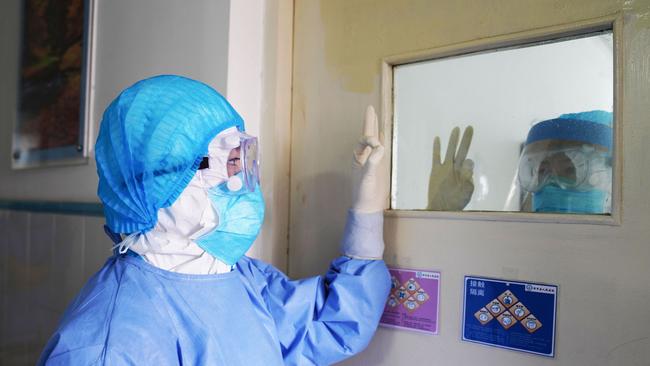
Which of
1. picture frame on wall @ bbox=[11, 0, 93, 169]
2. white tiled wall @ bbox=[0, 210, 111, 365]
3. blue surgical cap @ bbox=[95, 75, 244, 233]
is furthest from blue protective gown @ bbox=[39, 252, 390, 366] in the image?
picture frame on wall @ bbox=[11, 0, 93, 169]

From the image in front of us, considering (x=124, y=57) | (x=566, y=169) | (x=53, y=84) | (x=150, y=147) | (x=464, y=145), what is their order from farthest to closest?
(x=53, y=84) → (x=124, y=57) → (x=464, y=145) → (x=566, y=169) → (x=150, y=147)

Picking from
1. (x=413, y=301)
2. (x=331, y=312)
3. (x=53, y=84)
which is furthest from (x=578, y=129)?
(x=53, y=84)

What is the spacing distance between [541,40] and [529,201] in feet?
1.03

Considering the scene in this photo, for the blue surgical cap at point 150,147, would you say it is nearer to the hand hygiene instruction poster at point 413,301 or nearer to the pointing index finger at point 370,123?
the pointing index finger at point 370,123

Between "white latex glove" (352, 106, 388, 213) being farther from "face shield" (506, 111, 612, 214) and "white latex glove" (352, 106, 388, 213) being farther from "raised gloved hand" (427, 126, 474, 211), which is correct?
"face shield" (506, 111, 612, 214)

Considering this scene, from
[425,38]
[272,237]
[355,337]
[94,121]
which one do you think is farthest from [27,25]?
[355,337]

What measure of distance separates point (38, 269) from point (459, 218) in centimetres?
156

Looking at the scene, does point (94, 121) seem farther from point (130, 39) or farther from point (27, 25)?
point (27, 25)

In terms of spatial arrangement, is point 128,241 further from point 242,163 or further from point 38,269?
point 38,269

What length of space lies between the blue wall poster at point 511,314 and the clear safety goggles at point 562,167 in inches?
7.6

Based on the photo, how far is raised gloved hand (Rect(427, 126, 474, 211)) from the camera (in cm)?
96

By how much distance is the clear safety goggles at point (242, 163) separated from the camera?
81 cm

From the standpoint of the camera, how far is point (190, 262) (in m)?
0.80

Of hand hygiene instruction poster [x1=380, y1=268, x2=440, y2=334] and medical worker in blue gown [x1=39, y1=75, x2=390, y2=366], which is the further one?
hand hygiene instruction poster [x1=380, y1=268, x2=440, y2=334]
